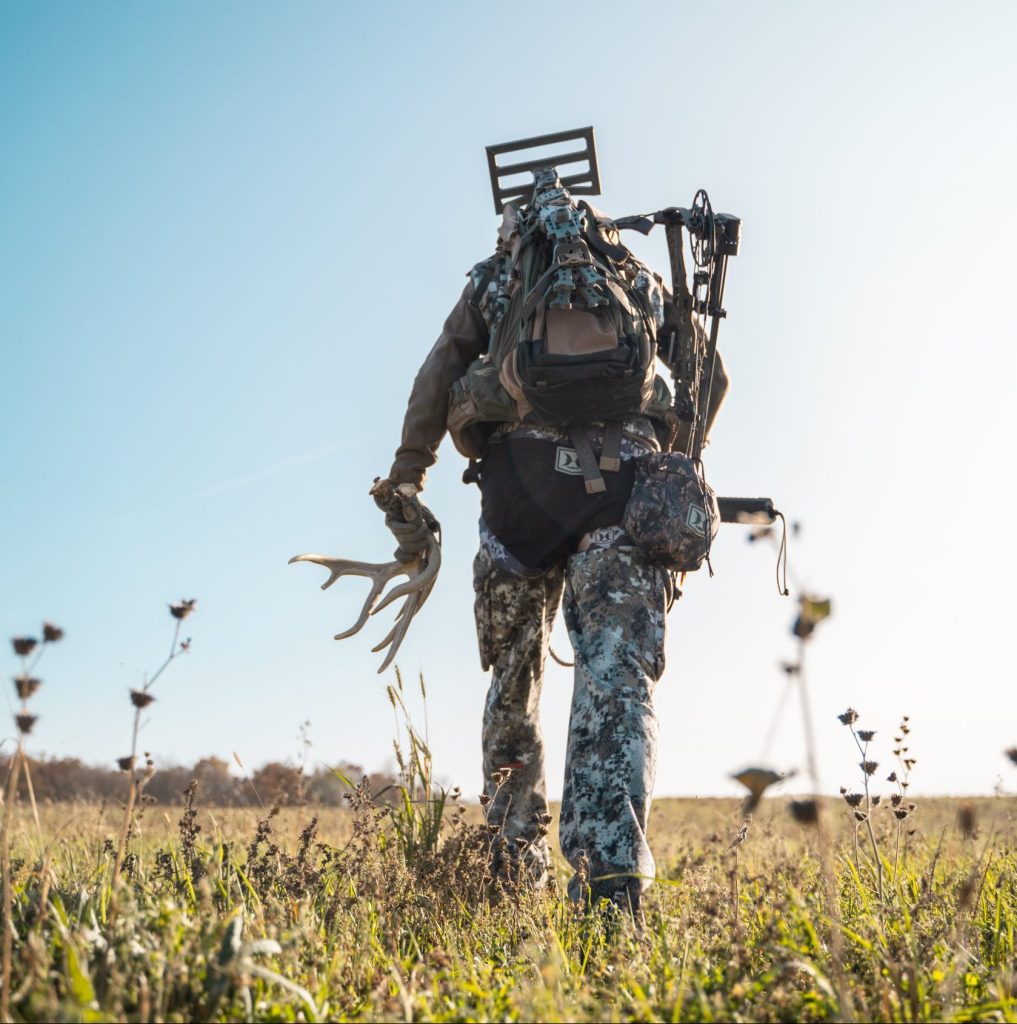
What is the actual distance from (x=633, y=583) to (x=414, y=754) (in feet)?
5.09

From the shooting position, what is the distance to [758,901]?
307 centimetres

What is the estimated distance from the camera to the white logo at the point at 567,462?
144 inches

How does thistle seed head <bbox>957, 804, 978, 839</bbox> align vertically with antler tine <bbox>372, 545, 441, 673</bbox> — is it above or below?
below

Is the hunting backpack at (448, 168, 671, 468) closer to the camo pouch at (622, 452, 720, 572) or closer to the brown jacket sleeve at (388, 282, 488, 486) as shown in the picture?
the brown jacket sleeve at (388, 282, 488, 486)

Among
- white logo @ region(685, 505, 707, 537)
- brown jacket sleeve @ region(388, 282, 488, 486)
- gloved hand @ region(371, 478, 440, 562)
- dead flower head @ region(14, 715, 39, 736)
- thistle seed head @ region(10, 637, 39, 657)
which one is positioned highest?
brown jacket sleeve @ region(388, 282, 488, 486)

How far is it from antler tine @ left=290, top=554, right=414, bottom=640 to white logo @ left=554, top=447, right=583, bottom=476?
1.17 metres

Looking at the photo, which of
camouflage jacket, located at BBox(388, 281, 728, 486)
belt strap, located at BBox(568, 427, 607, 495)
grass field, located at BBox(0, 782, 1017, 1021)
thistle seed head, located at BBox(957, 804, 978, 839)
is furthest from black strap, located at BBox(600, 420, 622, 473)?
thistle seed head, located at BBox(957, 804, 978, 839)

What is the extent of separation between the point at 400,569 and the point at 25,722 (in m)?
2.83

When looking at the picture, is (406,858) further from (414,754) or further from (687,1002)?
(687,1002)

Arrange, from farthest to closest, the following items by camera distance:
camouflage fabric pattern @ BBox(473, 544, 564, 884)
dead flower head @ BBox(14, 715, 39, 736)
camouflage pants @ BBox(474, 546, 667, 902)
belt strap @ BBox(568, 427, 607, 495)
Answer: camouflage fabric pattern @ BBox(473, 544, 564, 884) < belt strap @ BBox(568, 427, 607, 495) < camouflage pants @ BBox(474, 546, 667, 902) < dead flower head @ BBox(14, 715, 39, 736)

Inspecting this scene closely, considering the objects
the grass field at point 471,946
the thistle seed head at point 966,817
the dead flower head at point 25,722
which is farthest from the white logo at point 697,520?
the dead flower head at point 25,722

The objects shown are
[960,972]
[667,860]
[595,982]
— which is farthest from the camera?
[667,860]

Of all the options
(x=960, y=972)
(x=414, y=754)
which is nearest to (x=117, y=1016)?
(x=960, y=972)

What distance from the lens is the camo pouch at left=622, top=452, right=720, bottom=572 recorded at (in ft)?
11.2
